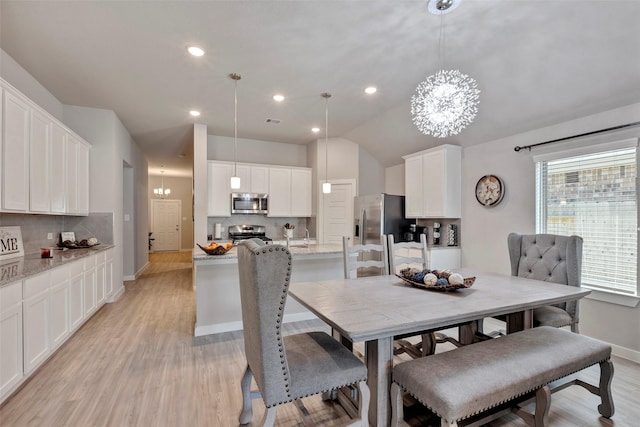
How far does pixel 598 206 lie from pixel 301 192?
447cm

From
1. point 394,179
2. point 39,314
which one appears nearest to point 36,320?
point 39,314

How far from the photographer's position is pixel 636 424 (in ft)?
6.11

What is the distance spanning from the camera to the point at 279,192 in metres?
5.93

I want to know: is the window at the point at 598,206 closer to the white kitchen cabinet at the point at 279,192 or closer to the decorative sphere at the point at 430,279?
the decorative sphere at the point at 430,279

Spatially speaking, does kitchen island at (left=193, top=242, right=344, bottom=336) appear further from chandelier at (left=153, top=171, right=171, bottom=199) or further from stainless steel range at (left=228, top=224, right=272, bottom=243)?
chandelier at (left=153, top=171, right=171, bottom=199)

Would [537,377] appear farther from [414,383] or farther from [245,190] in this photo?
[245,190]

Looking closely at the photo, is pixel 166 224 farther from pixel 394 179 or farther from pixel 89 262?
pixel 394 179

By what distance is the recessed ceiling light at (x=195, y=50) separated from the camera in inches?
110

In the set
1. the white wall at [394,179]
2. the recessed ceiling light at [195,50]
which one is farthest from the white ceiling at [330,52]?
the white wall at [394,179]

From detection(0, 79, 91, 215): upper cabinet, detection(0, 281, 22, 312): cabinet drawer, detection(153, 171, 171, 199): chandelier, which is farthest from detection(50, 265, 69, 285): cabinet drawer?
detection(153, 171, 171, 199): chandelier

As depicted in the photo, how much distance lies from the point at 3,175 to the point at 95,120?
2.40 metres

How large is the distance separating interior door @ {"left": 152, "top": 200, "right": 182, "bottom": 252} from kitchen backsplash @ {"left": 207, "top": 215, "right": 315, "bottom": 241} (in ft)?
20.8

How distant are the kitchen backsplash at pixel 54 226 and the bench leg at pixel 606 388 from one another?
17.0ft

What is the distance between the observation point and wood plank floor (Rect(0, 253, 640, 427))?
1881 mm
